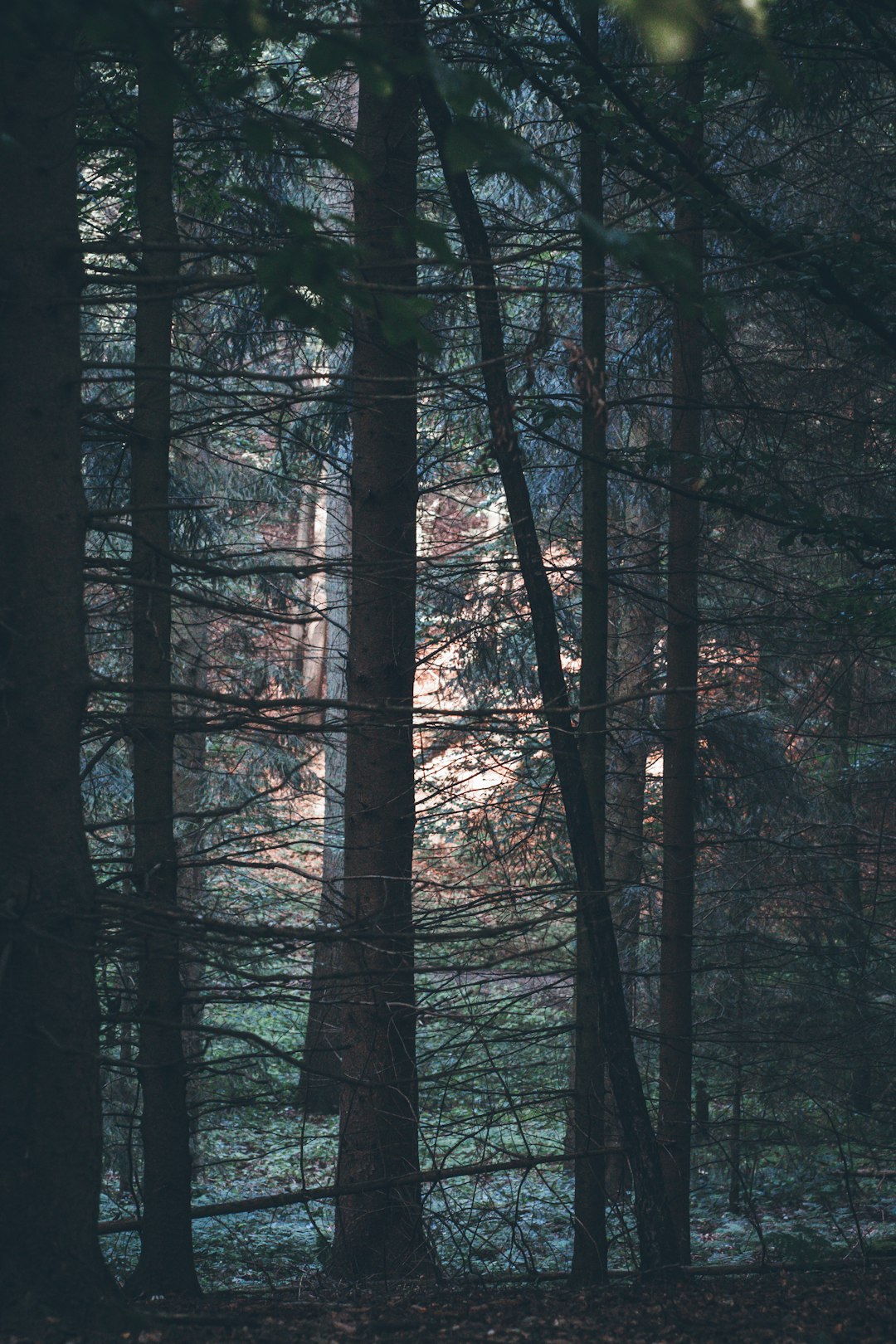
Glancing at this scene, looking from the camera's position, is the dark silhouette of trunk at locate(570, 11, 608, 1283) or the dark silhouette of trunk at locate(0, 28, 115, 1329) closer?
the dark silhouette of trunk at locate(0, 28, 115, 1329)

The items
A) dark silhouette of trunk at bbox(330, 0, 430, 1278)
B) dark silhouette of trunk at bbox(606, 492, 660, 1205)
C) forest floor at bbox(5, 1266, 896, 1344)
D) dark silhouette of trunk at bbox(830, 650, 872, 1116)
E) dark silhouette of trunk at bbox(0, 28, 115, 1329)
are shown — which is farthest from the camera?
dark silhouette of trunk at bbox(606, 492, 660, 1205)

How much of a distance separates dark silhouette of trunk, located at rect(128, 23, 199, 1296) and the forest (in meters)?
0.03

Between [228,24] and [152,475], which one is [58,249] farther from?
[152,475]

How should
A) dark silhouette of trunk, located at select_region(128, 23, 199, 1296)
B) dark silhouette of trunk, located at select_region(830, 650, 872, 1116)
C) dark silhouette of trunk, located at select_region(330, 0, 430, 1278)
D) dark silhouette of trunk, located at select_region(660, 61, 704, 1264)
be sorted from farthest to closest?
dark silhouette of trunk, located at select_region(830, 650, 872, 1116) < dark silhouette of trunk, located at select_region(660, 61, 704, 1264) < dark silhouette of trunk, located at select_region(330, 0, 430, 1278) < dark silhouette of trunk, located at select_region(128, 23, 199, 1296)

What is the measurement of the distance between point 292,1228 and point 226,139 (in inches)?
395

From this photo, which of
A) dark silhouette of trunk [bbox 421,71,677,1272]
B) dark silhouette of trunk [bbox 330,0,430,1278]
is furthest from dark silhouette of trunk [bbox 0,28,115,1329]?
dark silhouette of trunk [bbox 421,71,677,1272]

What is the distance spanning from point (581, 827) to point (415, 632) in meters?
2.34

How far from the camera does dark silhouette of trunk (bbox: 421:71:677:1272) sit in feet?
20.4

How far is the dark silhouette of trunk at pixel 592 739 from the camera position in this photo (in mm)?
6641

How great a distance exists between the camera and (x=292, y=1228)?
1129 cm

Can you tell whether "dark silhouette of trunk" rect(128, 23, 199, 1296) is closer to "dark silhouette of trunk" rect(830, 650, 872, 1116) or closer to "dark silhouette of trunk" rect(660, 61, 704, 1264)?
"dark silhouette of trunk" rect(660, 61, 704, 1264)

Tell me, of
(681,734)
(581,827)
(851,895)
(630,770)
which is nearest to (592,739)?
(581,827)

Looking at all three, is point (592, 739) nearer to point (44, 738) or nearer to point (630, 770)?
point (44, 738)

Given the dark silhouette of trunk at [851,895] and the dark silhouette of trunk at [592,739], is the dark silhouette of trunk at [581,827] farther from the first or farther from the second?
the dark silhouette of trunk at [851,895]
